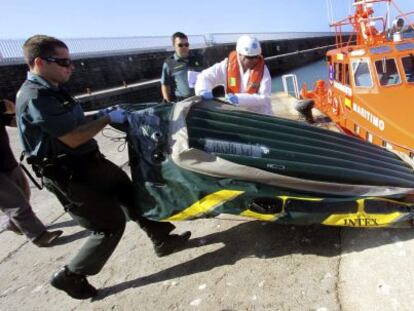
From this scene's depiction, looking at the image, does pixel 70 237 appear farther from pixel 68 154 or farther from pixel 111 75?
pixel 111 75

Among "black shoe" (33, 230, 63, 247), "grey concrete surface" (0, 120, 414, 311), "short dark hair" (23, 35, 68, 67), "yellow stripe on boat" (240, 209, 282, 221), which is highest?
"short dark hair" (23, 35, 68, 67)

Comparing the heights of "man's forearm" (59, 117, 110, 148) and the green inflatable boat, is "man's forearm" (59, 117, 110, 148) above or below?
above

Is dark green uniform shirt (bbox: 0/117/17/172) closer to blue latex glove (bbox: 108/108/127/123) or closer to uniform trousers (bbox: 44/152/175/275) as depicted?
uniform trousers (bbox: 44/152/175/275)

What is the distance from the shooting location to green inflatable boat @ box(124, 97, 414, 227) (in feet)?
8.30

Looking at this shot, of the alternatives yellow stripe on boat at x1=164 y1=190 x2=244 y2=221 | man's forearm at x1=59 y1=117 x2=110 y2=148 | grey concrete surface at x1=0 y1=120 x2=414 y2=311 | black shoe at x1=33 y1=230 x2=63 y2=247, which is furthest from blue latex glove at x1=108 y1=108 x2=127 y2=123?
black shoe at x1=33 y1=230 x2=63 y2=247

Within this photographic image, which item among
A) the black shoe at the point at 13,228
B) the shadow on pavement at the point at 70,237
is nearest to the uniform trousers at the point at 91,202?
the shadow on pavement at the point at 70,237

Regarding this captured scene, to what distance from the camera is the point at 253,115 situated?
324 centimetres

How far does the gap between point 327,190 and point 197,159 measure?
3.27ft

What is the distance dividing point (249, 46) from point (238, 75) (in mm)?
387

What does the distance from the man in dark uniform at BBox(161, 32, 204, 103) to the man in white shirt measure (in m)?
0.93

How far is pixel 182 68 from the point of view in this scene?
5121 millimetres

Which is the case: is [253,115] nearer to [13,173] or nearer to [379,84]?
[13,173]

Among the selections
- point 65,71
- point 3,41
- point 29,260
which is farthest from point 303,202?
point 3,41

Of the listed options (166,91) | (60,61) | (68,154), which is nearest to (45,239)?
(68,154)
